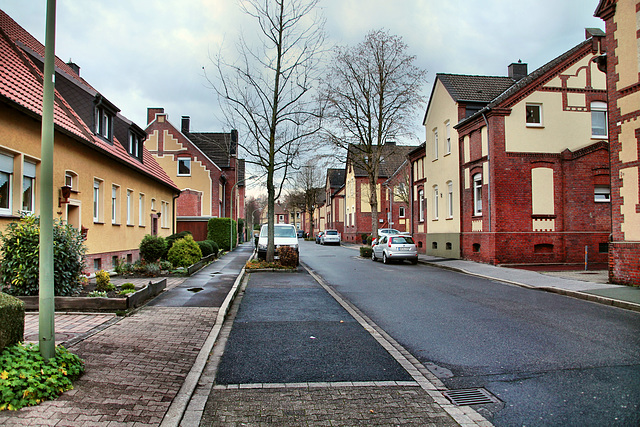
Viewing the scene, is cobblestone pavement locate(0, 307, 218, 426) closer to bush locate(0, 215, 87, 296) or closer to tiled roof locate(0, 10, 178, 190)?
bush locate(0, 215, 87, 296)

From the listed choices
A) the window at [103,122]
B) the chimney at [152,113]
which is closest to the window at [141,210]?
the window at [103,122]

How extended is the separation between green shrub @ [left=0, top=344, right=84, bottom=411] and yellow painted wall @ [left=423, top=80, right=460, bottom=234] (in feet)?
72.8

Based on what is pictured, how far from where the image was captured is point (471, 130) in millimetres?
22906

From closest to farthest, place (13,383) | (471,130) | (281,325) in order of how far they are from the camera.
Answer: (13,383), (281,325), (471,130)

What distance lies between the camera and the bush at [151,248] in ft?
53.0

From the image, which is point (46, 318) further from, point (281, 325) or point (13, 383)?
point (281, 325)

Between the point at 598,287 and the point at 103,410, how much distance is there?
41.2 ft

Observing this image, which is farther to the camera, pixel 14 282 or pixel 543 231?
pixel 543 231

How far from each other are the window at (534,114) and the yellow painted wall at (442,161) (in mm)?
3384

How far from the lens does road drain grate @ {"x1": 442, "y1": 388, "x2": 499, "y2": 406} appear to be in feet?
14.7

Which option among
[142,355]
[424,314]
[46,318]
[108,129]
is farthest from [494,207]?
[46,318]

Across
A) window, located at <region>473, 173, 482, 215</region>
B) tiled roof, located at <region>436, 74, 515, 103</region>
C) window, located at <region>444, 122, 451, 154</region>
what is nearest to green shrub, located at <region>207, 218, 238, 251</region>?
window, located at <region>444, 122, 451, 154</region>

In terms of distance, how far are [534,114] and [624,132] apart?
29.0ft

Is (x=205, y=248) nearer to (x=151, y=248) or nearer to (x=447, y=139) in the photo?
(x=151, y=248)
